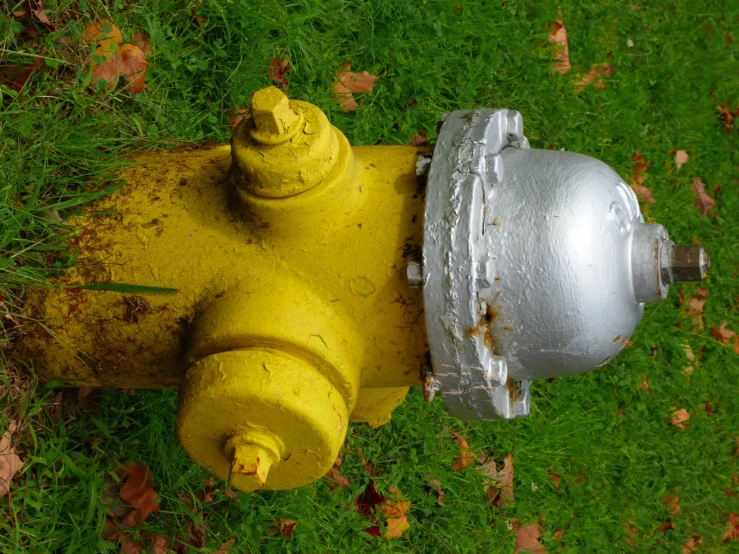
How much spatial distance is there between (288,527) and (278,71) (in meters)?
1.59

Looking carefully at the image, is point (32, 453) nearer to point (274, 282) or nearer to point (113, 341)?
point (113, 341)

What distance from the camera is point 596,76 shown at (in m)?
4.07

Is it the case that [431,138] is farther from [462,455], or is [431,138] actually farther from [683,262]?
[683,262]

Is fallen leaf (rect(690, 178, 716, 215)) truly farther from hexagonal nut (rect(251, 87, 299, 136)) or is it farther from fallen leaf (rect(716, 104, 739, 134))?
hexagonal nut (rect(251, 87, 299, 136))

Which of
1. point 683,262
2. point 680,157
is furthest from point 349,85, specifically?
point 680,157

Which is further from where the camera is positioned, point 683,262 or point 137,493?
point 137,493

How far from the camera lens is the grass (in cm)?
210

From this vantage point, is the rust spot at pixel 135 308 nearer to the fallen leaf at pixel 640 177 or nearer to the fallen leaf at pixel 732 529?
the fallen leaf at pixel 640 177

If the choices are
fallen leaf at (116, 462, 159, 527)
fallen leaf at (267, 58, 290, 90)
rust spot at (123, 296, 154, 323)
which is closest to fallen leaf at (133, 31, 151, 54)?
fallen leaf at (267, 58, 290, 90)

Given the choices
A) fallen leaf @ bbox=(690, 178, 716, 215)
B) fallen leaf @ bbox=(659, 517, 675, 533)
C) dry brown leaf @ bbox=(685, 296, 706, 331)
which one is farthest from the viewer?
fallen leaf @ bbox=(690, 178, 716, 215)

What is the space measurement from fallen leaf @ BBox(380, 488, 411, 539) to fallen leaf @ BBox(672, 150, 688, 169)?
2531 millimetres

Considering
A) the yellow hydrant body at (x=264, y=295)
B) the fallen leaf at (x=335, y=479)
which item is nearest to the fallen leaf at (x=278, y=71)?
the yellow hydrant body at (x=264, y=295)

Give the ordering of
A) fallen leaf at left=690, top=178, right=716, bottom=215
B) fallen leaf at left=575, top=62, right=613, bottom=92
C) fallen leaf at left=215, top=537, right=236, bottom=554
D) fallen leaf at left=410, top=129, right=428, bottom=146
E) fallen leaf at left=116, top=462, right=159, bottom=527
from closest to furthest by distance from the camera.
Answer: fallen leaf at left=116, top=462, right=159, bottom=527 → fallen leaf at left=215, top=537, right=236, bottom=554 → fallen leaf at left=410, top=129, right=428, bottom=146 → fallen leaf at left=575, top=62, right=613, bottom=92 → fallen leaf at left=690, top=178, right=716, bottom=215

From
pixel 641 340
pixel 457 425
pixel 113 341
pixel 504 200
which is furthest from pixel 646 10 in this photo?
pixel 113 341
